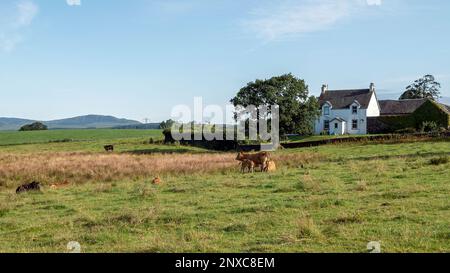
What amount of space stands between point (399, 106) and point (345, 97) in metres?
10.2

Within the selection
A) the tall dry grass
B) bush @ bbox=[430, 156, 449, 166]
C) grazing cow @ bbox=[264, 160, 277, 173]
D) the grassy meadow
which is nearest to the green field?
the tall dry grass

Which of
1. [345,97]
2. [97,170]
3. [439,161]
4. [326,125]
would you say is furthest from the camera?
[345,97]

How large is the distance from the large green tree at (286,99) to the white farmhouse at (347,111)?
19718mm

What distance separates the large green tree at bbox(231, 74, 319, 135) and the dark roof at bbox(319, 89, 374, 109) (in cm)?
2275

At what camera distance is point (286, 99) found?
6116 cm

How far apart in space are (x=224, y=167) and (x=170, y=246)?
19.1 meters

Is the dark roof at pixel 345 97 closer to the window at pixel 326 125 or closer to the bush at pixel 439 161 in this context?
the window at pixel 326 125

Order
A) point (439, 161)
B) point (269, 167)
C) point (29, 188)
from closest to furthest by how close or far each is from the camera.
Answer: point (29, 188) < point (439, 161) < point (269, 167)

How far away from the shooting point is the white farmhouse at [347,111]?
83125mm

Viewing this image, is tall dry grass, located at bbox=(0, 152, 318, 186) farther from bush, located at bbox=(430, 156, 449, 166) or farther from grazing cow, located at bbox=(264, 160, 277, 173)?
bush, located at bbox=(430, 156, 449, 166)

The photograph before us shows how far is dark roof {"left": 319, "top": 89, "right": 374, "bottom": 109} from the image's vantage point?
8412cm

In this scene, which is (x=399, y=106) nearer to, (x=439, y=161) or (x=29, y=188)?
(x=439, y=161)

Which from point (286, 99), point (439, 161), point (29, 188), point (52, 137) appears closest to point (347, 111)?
point (286, 99)

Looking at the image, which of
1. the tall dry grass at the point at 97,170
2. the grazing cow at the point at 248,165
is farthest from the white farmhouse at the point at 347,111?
the grazing cow at the point at 248,165
